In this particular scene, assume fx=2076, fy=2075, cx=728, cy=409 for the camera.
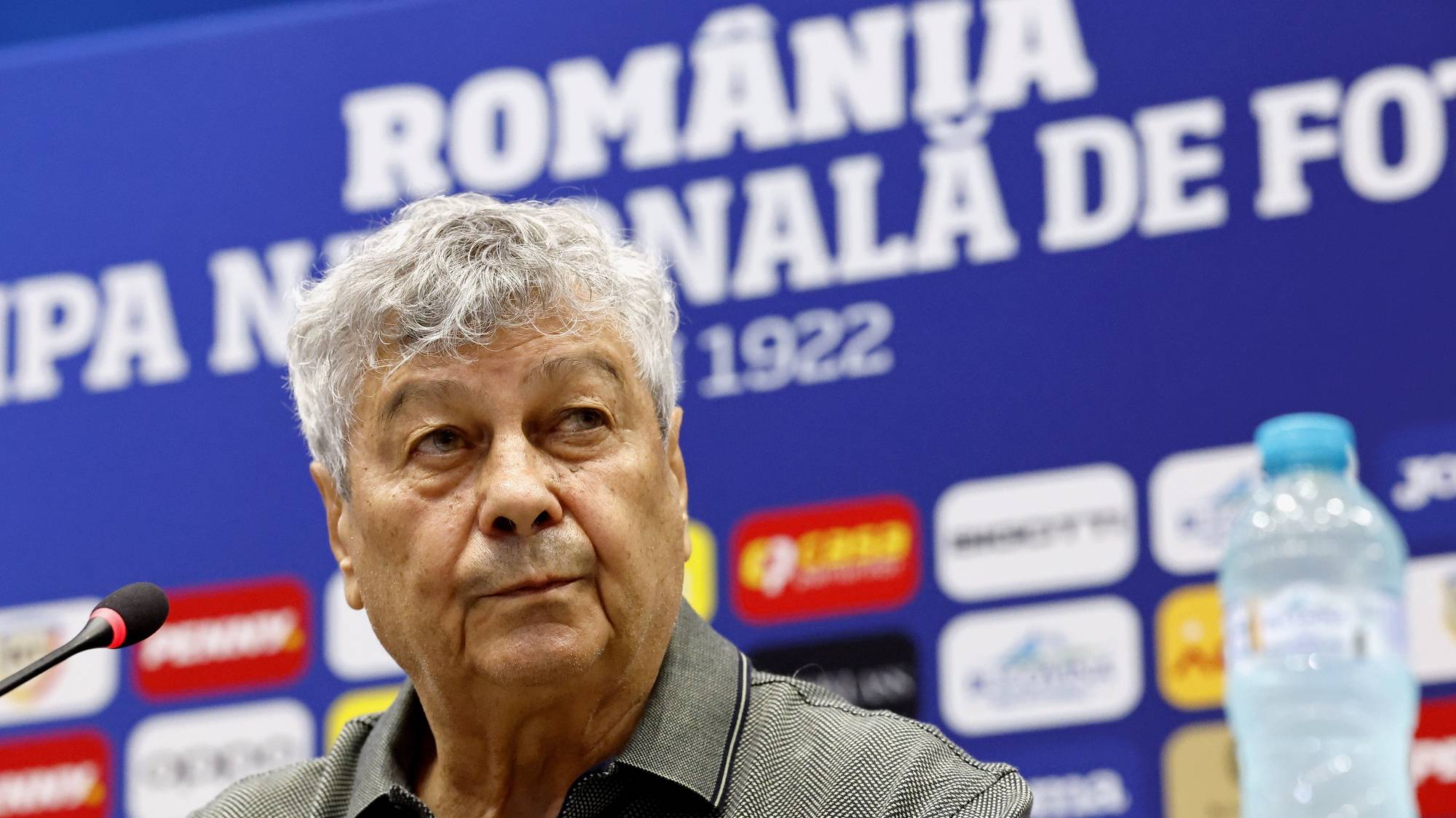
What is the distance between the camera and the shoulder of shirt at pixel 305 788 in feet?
7.45

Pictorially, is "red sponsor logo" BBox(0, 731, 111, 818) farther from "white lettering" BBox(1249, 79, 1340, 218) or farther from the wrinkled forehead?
"white lettering" BBox(1249, 79, 1340, 218)

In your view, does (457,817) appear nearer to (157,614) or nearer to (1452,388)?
(157,614)

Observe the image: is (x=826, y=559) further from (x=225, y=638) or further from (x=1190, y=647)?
(x=225, y=638)

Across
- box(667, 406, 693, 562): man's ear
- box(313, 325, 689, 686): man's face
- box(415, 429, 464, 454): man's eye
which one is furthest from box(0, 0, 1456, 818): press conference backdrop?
box(415, 429, 464, 454): man's eye

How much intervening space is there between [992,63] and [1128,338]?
0.55 metres

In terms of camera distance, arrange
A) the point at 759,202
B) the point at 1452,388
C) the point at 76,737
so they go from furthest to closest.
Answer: the point at 76,737, the point at 759,202, the point at 1452,388

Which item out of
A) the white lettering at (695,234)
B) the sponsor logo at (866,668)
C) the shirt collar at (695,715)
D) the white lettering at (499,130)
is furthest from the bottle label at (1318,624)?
the white lettering at (499,130)

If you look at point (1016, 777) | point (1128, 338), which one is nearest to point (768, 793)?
point (1016, 777)

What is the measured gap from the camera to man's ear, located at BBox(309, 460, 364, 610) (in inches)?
89.5

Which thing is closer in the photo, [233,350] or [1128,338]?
[1128,338]

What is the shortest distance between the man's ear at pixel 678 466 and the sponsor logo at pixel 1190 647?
1264 millimetres

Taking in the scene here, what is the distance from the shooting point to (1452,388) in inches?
126

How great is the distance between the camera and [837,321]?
11.9 ft

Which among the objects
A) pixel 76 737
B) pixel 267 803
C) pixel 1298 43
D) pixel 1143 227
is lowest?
pixel 76 737
